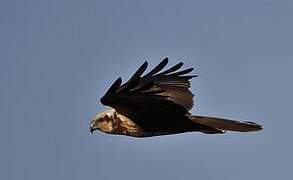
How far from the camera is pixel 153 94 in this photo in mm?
10594

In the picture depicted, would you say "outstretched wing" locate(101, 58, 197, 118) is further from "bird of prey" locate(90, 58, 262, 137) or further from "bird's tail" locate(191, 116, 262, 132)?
"bird's tail" locate(191, 116, 262, 132)

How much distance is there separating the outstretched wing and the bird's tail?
254 millimetres

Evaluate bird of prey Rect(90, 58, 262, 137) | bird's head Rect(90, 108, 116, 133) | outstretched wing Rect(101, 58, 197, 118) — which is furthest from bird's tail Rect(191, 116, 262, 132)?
bird's head Rect(90, 108, 116, 133)

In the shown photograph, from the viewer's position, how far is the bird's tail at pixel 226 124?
1089 centimetres

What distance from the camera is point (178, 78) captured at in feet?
39.5

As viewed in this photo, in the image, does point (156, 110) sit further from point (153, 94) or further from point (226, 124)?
point (226, 124)

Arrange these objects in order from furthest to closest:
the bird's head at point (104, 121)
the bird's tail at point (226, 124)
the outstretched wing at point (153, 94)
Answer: the bird's head at point (104, 121)
the bird's tail at point (226, 124)
the outstretched wing at point (153, 94)

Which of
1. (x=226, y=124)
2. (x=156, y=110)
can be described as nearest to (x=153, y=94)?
(x=156, y=110)

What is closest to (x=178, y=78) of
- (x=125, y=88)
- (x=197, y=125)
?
(x=197, y=125)

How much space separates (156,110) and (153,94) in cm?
48

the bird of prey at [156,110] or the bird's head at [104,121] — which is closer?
the bird of prey at [156,110]

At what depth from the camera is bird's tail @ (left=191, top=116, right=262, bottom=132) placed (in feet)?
35.7

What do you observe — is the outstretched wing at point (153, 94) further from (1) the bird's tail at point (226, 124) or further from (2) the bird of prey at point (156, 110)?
(1) the bird's tail at point (226, 124)

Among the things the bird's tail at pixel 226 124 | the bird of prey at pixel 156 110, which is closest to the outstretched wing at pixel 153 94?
the bird of prey at pixel 156 110
